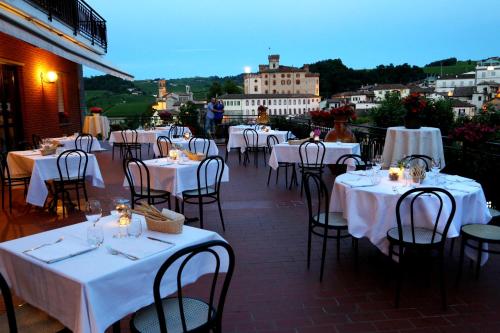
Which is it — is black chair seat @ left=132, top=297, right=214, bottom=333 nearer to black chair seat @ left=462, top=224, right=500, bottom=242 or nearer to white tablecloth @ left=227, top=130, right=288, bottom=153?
black chair seat @ left=462, top=224, right=500, bottom=242

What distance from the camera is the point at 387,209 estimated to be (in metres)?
3.53

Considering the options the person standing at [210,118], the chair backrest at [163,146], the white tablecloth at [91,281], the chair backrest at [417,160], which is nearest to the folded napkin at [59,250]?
the white tablecloth at [91,281]

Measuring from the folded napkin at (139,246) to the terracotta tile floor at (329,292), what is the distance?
3.03 feet

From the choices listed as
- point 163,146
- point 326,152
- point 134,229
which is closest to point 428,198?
point 134,229

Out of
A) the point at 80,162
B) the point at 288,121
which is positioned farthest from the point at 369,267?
the point at 288,121

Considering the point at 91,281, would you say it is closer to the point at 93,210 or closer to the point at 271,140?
the point at 93,210

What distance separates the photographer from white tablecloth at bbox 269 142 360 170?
283 inches

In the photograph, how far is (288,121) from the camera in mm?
14211

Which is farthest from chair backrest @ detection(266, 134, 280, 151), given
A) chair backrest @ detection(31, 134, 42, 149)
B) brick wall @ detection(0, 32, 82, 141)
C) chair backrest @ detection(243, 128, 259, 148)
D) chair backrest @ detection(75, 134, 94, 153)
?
brick wall @ detection(0, 32, 82, 141)

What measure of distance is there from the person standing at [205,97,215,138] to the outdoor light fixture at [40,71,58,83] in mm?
4661

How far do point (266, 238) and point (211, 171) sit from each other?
128 centimetres

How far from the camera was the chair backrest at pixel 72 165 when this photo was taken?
19.9 ft

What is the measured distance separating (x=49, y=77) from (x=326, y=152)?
28.8 ft

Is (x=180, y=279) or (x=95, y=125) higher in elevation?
(x=95, y=125)
